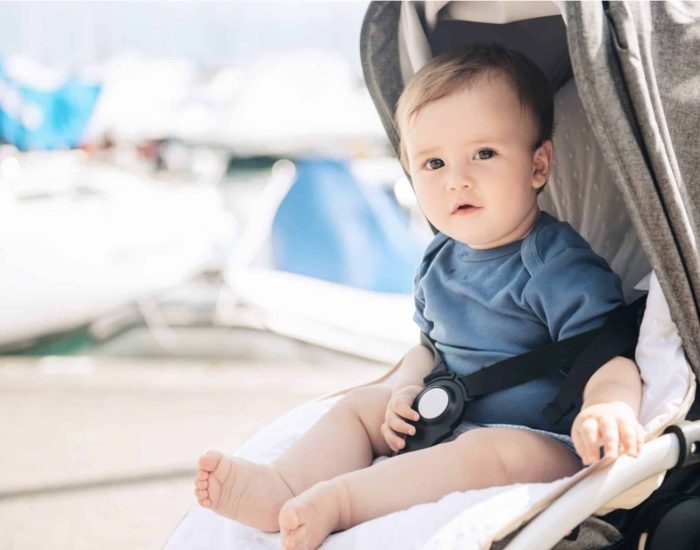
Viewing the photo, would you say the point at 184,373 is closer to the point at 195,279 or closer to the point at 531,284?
the point at 195,279

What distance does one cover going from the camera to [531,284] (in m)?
1.48

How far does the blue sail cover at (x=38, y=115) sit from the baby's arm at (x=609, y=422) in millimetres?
9566

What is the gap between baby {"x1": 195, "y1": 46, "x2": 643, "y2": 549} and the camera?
1328mm

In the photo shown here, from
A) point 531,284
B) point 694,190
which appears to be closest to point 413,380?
point 531,284

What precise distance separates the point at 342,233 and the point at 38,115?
547 centimetres

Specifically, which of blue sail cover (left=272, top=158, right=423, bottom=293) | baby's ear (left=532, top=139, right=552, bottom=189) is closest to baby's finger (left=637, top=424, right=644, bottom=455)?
baby's ear (left=532, top=139, right=552, bottom=189)

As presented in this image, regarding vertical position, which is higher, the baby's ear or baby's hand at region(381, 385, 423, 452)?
the baby's ear

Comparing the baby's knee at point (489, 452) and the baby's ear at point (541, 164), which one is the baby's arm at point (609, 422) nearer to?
the baby's knee at point (489, 452)

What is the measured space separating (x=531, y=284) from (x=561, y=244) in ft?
0.30

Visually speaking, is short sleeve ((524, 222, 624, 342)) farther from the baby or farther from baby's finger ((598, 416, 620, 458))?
baby's finger ((598, 416, 620, 458))

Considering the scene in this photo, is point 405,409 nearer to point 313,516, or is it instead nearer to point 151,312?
point 313,516

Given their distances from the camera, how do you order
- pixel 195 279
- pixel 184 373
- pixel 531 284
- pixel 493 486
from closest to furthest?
1. pixel 493 486
2. pixel 531 284
3. pixel 184 373
4. pixel 195 279

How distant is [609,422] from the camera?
1.20m

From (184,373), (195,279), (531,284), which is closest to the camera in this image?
(531,284)
